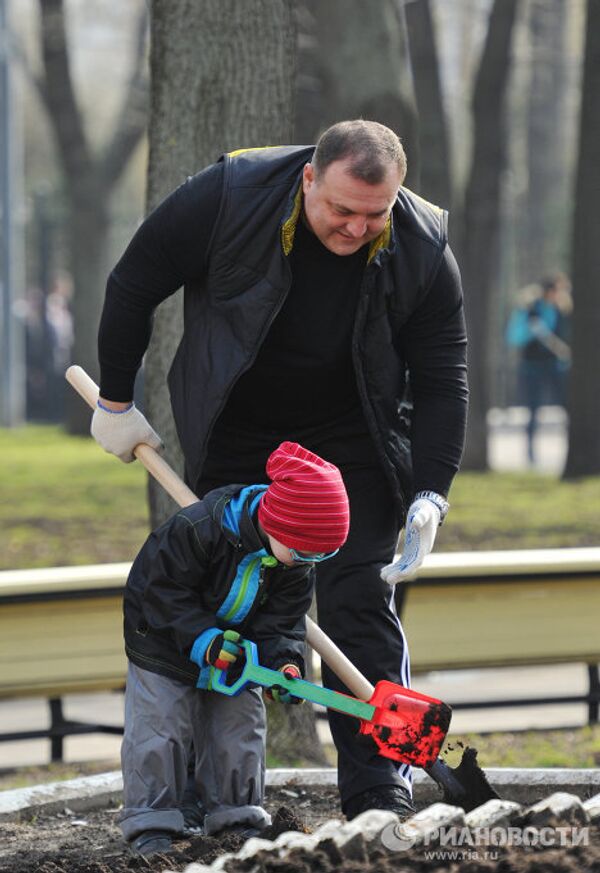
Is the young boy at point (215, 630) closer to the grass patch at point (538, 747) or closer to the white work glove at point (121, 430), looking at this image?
the white work glove at point (121, 430)

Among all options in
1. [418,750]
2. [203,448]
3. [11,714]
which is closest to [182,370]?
[203,448]

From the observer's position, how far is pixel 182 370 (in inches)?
189

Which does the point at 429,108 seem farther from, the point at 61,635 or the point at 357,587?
the point at 357,587

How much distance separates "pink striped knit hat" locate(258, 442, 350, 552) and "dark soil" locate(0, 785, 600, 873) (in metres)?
0.76

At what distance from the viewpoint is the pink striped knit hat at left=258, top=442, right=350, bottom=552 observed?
4094 mm

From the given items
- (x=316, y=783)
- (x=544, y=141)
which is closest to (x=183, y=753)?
(x=316, y=783)

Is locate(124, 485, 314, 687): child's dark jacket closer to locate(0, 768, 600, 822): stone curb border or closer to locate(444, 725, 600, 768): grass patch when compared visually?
locate(0, 768, 600, 822): stone curb border

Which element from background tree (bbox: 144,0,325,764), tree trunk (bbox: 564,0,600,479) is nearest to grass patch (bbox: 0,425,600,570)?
tree trunk (bbox: 564,0,600,479)

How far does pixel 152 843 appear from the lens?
440 cm

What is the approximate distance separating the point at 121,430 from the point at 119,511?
8936mm

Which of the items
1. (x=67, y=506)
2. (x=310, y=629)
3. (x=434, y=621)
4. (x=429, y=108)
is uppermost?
(x=429, y=108)

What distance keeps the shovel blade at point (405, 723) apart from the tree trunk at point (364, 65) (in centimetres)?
599

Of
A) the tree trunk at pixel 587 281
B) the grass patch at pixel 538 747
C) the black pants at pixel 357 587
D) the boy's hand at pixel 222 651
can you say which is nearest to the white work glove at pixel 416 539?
the black pants at pixel 357 587

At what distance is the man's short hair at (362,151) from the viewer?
4230 mm
